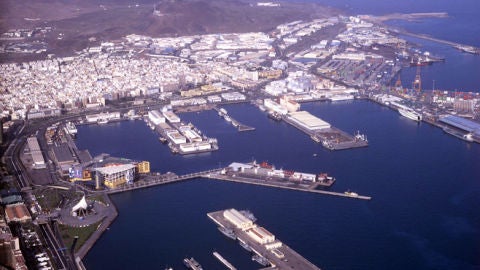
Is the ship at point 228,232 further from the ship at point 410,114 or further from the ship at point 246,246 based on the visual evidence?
the ship at point 410,114

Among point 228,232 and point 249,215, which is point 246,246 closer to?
point 228,232

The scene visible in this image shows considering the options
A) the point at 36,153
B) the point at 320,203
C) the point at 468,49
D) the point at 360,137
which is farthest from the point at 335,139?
the point at 468,49

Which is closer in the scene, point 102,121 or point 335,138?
point 335,138

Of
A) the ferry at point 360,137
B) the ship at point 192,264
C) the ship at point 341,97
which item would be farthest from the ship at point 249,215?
the ship at point 341,97

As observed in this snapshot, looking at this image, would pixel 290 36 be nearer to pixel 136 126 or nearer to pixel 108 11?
pixel 108 11

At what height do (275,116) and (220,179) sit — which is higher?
(275,116)

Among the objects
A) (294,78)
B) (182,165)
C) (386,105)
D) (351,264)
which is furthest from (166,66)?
(351,264)

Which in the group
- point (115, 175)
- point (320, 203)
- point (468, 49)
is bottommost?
point (320, 203)
